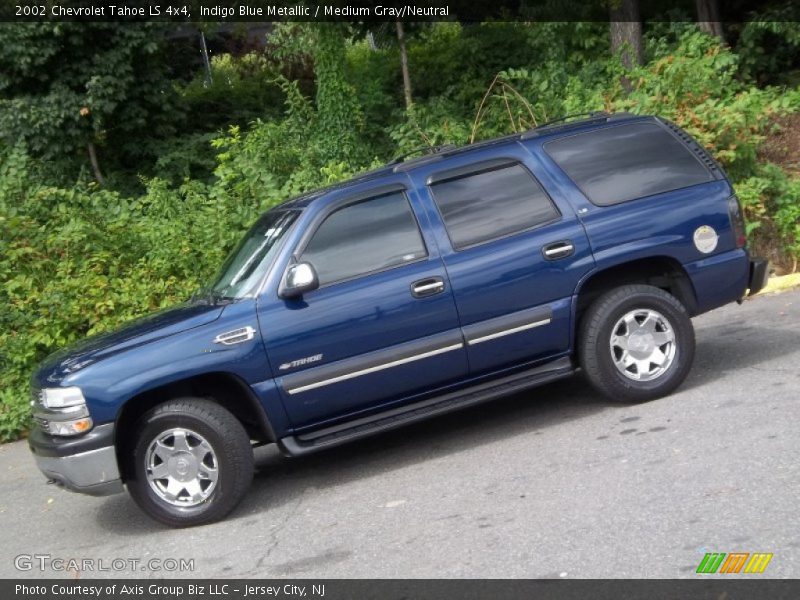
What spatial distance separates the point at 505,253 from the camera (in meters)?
6.93

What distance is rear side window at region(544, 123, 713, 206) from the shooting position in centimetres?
727

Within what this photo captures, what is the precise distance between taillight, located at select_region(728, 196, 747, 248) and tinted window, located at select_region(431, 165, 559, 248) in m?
1.25

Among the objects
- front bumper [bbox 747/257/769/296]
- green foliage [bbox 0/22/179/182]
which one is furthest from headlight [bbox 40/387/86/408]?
green foliage [bbox 0/22/179/182]

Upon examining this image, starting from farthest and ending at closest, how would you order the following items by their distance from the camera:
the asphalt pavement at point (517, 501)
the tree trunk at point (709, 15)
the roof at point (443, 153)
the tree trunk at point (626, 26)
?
the tree trunk at point (709, 15) < the tree trunk at point (626, 26) < the roof at point (443, 153) < the asphalt pavement at point (517, 501)

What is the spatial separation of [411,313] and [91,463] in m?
2.13

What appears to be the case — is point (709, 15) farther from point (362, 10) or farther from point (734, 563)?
point (734, 563)

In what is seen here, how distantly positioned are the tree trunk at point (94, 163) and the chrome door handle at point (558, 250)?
10709 millimetres

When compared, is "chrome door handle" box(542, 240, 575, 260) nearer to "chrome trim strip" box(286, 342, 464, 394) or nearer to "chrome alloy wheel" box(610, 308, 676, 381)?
"chrome alloy wheel" box(610, 308, 676, 381)

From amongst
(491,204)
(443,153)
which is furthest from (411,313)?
Result: (443,153)

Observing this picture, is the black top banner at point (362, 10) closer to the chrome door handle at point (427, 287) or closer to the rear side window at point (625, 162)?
the rear side window at point (625, 162)

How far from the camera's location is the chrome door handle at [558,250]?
6.98 metres
